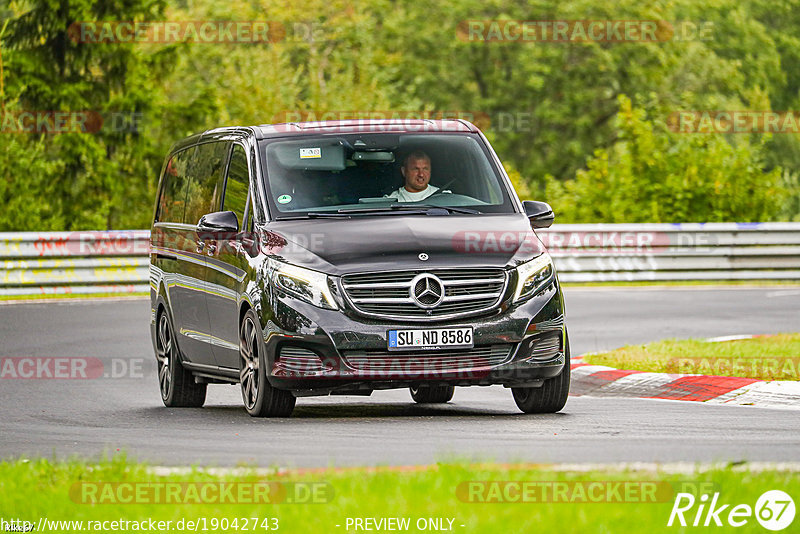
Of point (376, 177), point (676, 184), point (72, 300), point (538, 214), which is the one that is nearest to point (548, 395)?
point (538, 214)

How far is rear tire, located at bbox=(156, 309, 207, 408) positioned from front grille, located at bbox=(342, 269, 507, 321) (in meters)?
3.23

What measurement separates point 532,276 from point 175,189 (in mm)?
4324

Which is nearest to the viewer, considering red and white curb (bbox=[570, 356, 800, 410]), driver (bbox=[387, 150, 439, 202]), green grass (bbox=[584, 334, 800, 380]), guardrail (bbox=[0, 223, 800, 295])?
driver (bbox=[387, 150, 439, 202])

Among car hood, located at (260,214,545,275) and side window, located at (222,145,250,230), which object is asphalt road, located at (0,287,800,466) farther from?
side window, located at (222,145,250,230)

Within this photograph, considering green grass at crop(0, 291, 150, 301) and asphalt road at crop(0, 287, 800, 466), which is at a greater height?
asphalt road at crop(0, 287, 800, 466)

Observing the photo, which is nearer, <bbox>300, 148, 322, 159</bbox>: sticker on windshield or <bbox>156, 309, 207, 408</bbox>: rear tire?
<bbox>300, 148, 322, 159</bbox>: sticker on windshield

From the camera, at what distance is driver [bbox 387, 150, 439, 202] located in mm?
11734

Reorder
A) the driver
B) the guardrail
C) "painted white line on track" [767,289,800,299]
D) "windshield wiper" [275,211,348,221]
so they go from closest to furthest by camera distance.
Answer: "windshield wiper" [275,211,348,221] < the driver < "painted white line on track" [767,289,800,299] < the guardrail

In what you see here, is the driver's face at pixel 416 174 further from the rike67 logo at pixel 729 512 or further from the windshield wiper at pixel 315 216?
the rike67 logo at pixel 729 512

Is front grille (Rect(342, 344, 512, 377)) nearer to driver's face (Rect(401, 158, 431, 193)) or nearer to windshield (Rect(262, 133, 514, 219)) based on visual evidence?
windshield (Rect(262, 133, 514, 219))

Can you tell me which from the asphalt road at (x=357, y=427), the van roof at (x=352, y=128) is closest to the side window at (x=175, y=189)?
the van roof at (x=352, y=128)

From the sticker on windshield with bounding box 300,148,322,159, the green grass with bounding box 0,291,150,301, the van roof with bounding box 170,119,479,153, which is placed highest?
the van roof with bounding box 170,119,479,153

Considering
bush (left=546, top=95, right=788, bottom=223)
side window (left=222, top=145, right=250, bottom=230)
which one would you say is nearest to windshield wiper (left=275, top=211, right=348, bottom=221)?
side window (left=222, top=145, right=250, bottom=230)

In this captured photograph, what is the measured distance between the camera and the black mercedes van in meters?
10.6
